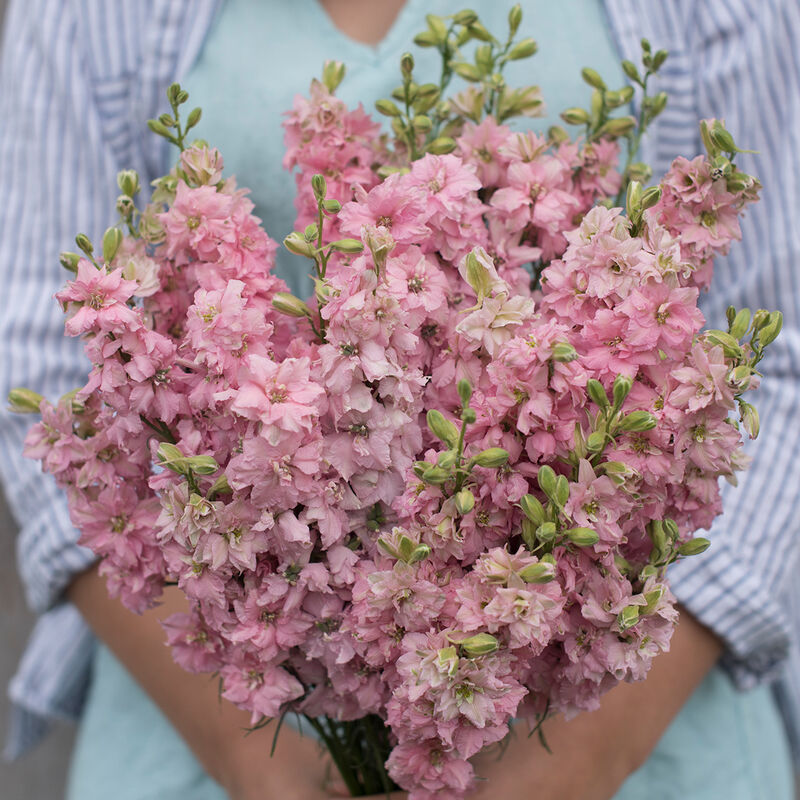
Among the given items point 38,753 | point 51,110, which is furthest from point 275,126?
point 38,753

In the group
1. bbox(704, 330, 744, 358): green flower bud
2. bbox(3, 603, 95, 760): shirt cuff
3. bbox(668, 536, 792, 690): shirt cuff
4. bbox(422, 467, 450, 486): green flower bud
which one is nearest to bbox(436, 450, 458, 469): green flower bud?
bbox(422, 467, 450, 486): green flower bud

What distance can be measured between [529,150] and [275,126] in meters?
0.29

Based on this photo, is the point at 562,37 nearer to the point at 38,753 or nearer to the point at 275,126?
the point at 275,126

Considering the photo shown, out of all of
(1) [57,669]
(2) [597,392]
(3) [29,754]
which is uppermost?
(2) [597,392]

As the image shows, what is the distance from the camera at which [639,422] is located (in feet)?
1.06

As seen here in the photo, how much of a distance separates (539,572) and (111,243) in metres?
0.22

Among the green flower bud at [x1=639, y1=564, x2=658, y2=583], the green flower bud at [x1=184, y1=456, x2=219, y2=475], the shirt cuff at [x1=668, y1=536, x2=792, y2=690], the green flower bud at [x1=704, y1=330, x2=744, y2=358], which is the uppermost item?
the green flower bud at [x1=704, y1=330, x2=744, y2=358]

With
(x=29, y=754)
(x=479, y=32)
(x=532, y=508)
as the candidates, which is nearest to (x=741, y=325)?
(x=532, y=508)

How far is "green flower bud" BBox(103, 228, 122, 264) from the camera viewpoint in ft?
1.24

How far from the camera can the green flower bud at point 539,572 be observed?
0.32 m

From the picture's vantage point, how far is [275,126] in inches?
25.9

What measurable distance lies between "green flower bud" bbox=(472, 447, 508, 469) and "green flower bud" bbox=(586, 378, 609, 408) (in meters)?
0.04

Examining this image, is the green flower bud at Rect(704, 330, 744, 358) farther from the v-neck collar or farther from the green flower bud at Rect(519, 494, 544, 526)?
the v-neck collar

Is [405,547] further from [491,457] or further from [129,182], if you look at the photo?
[129,182]
